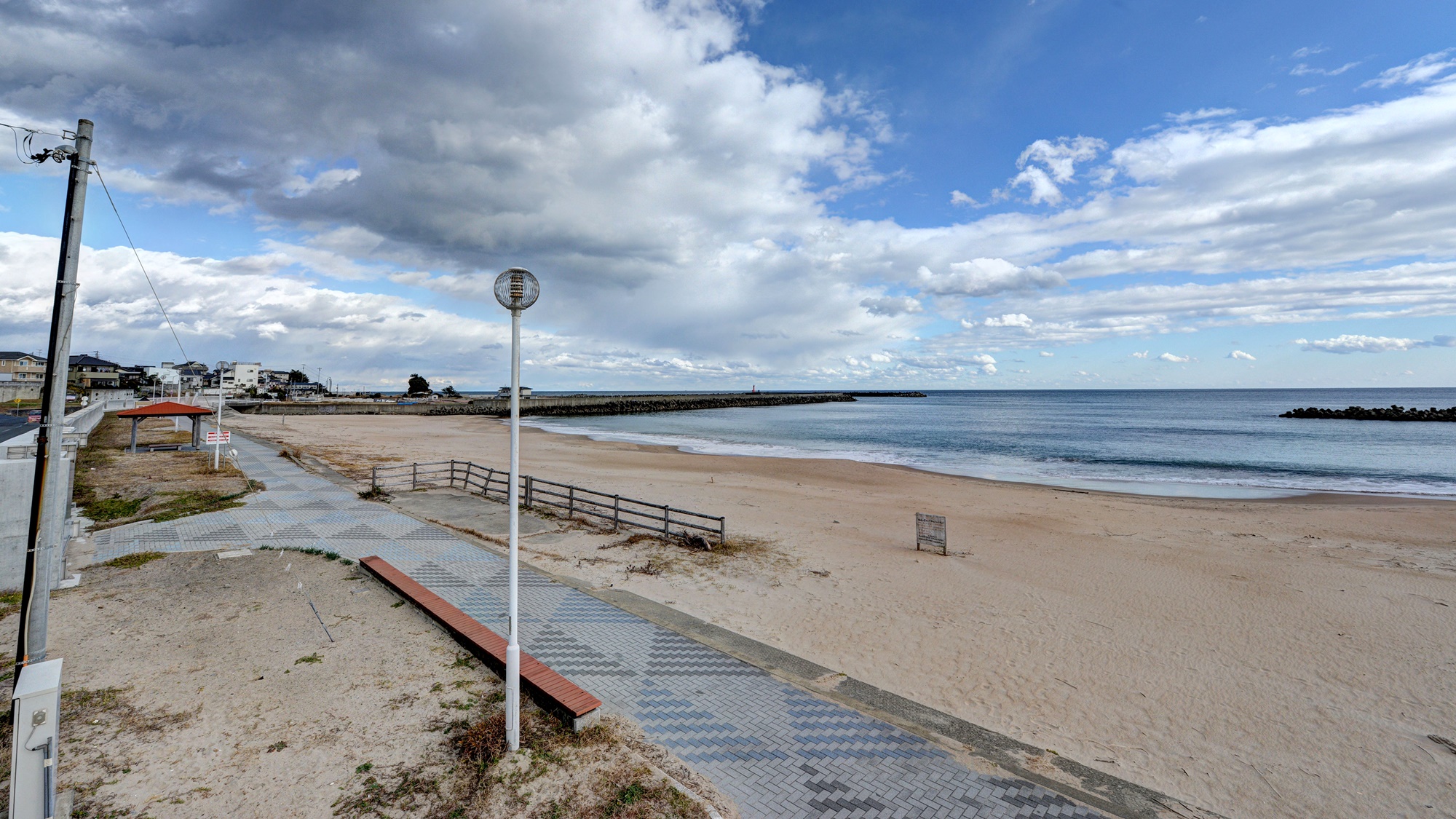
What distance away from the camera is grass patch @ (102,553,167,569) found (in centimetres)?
982

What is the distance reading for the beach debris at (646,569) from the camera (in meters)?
11.1

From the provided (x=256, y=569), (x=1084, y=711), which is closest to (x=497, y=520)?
(x=256, y=569)

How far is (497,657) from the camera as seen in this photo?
6.57 m

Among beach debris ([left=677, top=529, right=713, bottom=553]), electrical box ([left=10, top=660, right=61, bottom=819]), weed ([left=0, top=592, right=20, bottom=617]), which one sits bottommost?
beach debris ([left=677, top=529, right=713, bottom=553])

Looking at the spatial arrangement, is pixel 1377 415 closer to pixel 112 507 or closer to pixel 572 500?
Answer: pixel 572 500

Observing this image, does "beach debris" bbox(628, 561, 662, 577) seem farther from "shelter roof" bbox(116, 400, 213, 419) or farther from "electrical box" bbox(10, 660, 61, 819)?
"shelter roof" bbox(116, 400, 213, 419)

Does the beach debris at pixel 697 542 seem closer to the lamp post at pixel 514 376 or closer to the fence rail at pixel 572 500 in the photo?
the fence rail at pixel 572 500

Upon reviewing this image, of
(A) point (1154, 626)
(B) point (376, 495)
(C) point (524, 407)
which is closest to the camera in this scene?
(A) point (1154, 626)

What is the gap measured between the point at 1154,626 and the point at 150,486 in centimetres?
2478

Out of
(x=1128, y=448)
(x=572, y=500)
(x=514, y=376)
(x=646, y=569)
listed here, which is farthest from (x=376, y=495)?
(x=1128, y=448)

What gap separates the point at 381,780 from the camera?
477cm

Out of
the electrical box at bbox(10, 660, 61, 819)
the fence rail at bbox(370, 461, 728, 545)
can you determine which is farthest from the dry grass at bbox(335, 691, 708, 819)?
the fence rail at bbox(370, 461, 728, 545)

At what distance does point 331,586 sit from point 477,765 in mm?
5945

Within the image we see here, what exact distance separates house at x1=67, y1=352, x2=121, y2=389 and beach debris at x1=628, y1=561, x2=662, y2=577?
366 ft
